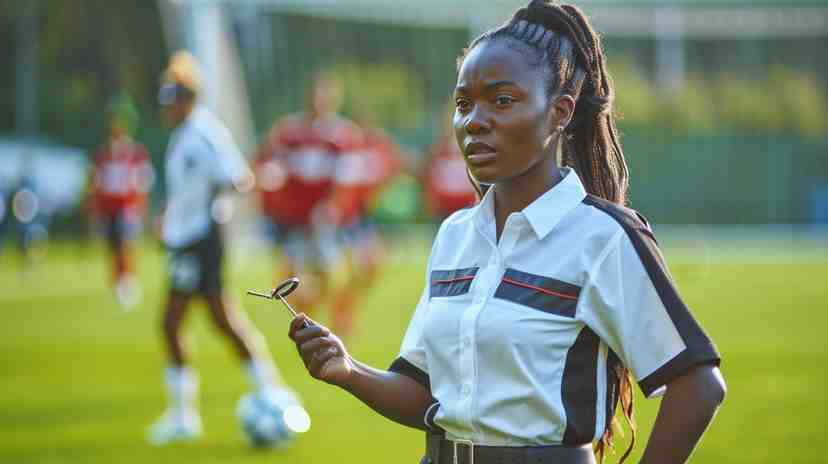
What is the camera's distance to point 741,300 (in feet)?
58.7

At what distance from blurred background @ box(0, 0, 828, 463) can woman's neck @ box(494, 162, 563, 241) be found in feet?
1.42

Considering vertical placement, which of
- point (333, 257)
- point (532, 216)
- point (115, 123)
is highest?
point (532, 216)

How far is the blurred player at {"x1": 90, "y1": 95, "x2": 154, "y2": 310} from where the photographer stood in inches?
683

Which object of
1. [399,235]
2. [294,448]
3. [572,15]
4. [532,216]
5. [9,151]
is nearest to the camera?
[532,216]

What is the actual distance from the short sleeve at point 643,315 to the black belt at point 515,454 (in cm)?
20

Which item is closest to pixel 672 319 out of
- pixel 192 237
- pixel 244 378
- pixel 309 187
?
pixel 192 237

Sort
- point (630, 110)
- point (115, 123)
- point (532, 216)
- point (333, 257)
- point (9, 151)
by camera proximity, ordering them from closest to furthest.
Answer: point (532, 216), point (333, 257), point (115, 123), point (9, 151), point (630, 110)

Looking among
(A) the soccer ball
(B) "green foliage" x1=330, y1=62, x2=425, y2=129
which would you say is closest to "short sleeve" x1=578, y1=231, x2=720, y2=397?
(A) the soccer ball

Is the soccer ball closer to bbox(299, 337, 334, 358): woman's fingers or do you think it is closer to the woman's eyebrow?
bbox(299, 337, 334, 358): woman's fingers

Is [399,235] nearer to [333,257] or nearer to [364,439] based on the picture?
[333,257]

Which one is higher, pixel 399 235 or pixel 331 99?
pixel 331 99

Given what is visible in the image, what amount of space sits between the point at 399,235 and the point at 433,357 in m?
33.2

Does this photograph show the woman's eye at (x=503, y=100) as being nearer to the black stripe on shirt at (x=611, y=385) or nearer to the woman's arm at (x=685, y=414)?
the black stripe on shirt at (x=611, y=385)

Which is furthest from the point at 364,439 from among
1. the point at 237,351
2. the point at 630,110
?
the point at 630,110
